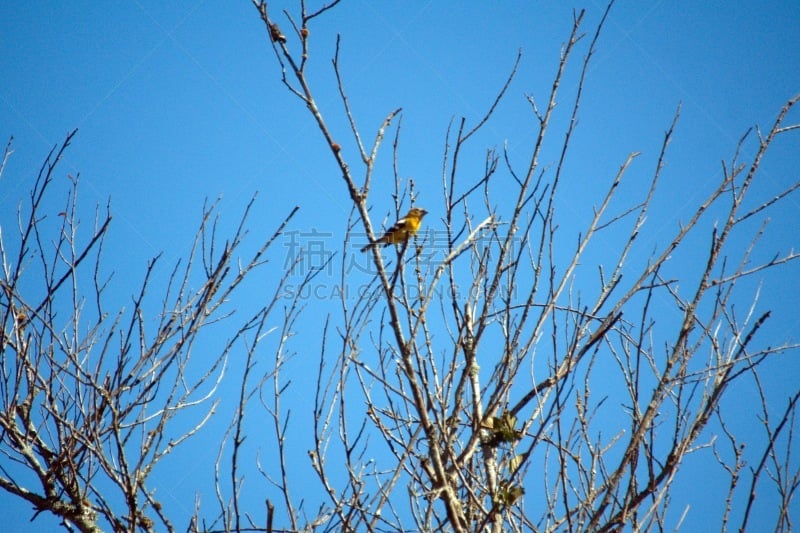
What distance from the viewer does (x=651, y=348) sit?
377 cm

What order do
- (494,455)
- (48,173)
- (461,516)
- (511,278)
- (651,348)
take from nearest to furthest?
1. (461,516)
2. (511,278)
3. (48,173)
4. (494,455)
5. (651,348)

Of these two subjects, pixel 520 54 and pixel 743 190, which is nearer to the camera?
pixel 743 190

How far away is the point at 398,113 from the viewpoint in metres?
2.74

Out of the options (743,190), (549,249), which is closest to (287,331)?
(549,249)

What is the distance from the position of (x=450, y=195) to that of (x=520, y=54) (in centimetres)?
66

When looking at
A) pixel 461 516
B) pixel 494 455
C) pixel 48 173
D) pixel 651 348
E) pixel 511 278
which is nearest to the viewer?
pixel 461 516

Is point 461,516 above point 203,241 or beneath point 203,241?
beneath

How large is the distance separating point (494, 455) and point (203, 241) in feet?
5.65

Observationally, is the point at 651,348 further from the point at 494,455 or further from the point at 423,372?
the point at 423,372

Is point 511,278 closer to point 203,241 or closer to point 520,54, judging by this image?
point 520,54

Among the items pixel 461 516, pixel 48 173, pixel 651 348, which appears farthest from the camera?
pixel 651 348

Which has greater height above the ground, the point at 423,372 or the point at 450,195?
the point at 450,195

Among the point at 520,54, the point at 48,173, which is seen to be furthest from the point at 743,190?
the point at 48,173

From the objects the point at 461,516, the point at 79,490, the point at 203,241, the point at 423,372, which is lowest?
the point at 461,516
